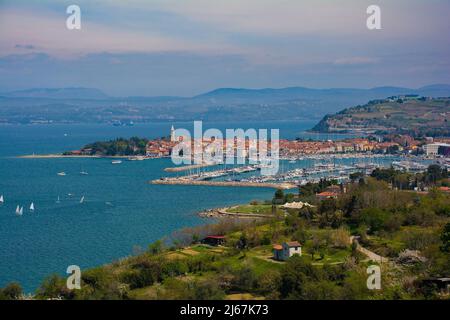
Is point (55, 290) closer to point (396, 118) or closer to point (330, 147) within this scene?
point (330, 147)

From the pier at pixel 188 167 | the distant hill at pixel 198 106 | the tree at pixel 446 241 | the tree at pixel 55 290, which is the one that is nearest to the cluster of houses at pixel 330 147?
the pier at pixel 188 167

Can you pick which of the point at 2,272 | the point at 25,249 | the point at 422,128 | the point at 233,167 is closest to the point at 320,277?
the point at 2,272

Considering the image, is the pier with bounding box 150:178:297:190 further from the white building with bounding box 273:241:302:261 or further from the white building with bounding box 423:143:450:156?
the white building with bounding box 423:143:450:156

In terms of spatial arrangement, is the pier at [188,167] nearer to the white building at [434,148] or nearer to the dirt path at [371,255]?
the white building at [434,148]

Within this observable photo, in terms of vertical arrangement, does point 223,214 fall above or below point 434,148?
below

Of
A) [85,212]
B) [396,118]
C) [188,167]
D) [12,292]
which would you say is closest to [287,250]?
[12,292]

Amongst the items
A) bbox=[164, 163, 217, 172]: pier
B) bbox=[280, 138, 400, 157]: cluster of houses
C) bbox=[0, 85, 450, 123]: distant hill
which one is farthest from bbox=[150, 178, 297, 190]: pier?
bbox=[0, 85, 450, 123]: distant hill
